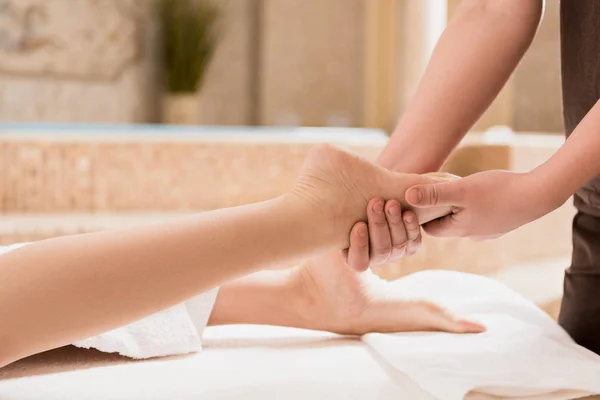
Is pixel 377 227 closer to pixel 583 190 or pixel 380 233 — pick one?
pixel 380 233

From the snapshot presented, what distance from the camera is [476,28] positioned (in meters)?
1.05

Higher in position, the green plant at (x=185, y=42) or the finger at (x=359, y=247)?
the green plant at (x=185, y=42)

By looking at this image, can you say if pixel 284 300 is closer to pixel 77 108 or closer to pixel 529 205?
pixel 529 205

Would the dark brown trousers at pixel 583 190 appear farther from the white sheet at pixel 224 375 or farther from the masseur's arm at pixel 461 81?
the white sheet at pixel 224 375

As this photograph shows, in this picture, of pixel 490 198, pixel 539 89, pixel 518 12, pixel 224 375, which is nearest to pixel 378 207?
pixel 490 198

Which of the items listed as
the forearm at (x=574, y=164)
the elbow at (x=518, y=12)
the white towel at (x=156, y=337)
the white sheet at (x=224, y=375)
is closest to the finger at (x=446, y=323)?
the white sheet at (x=224, y=375)

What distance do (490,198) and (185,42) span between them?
322cm

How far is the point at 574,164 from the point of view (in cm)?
83

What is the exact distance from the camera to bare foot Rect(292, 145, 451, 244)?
836 mm

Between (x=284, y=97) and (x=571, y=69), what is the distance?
3.07 m

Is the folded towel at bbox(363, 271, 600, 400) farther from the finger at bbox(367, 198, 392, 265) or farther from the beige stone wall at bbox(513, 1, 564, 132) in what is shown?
the beige stone wall at bbox(513, 1, 564, 132)

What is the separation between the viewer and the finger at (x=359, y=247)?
846 millimetres

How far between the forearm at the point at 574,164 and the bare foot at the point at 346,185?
12cm

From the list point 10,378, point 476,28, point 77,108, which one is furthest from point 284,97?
point 10,378
